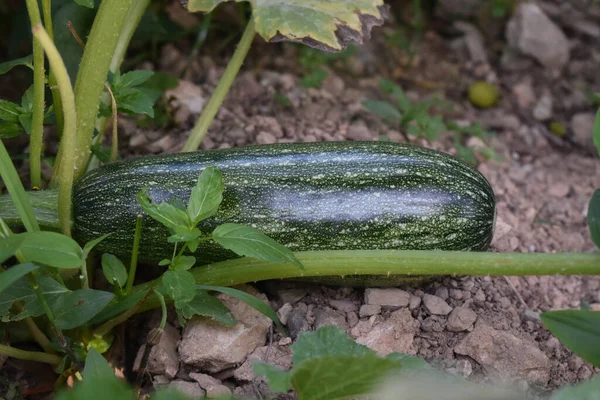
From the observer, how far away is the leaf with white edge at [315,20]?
2.13m

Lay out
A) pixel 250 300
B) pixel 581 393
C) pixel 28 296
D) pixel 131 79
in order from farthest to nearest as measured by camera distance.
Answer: pixel 131 79 < pixel 250 300 < pixel 28 296 < pixel 581 393

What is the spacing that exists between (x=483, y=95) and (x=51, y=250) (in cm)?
256

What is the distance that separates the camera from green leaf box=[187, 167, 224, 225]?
1.81 metres

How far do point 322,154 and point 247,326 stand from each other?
1.96ft

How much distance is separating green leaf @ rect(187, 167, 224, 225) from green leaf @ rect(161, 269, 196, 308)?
0.15 metres

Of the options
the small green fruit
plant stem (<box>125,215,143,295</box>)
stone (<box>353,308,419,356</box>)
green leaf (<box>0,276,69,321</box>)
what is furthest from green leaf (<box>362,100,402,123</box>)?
green leaf (<box>0,276,69,321</box>)

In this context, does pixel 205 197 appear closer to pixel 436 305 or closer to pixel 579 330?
Result: pixel 436 305

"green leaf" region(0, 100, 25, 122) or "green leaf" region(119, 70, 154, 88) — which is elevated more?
"green leaf" region(119, 70, 154, 88)

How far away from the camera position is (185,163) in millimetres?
2205

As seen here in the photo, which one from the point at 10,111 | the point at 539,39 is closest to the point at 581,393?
the point at 10,111

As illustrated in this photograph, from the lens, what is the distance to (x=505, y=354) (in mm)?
2062

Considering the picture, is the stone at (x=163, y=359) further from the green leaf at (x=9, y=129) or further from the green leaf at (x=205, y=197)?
the green leaf at (x=9, y=129)

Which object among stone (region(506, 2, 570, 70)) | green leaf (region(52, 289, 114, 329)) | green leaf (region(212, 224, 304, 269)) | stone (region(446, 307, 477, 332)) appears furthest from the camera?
stone (region(506, 2, 570, 70))

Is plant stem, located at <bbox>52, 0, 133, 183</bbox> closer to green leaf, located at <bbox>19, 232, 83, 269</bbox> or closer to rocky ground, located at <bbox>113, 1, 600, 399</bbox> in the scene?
green leaf, located at <bbox>19, 232, 83, 269</bbox>
